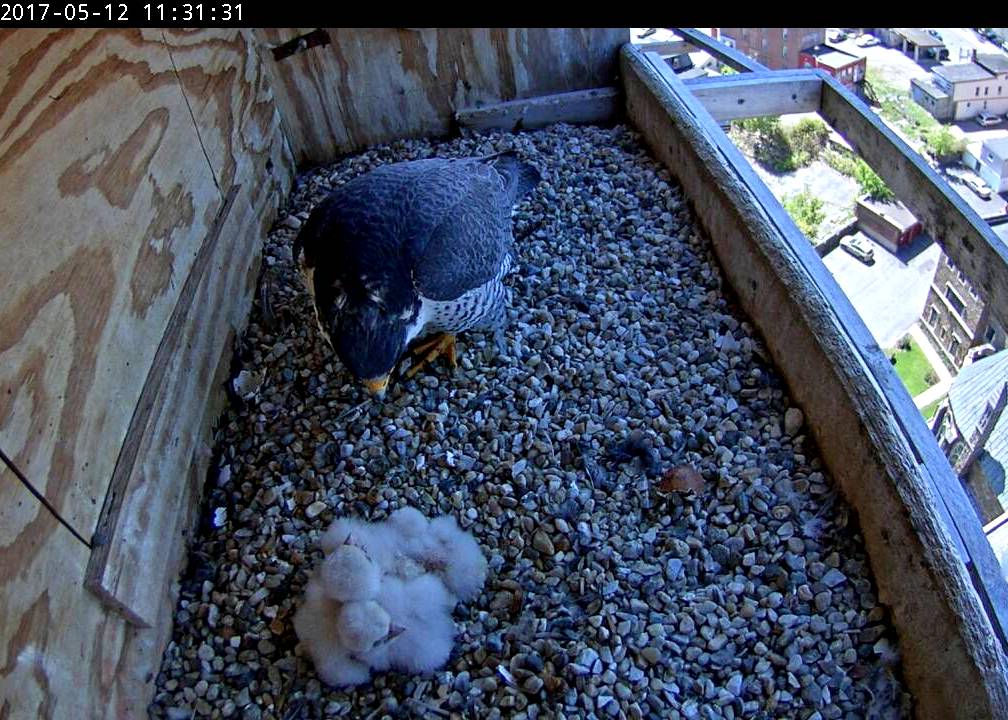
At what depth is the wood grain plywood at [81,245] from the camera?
136 cm

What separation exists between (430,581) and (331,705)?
0.30 m

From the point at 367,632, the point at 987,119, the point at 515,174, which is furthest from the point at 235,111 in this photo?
the point at 987,119

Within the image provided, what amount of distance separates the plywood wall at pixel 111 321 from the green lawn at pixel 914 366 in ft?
7.17

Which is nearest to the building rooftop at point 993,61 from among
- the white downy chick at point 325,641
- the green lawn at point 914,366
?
the green lawn at point 914,366

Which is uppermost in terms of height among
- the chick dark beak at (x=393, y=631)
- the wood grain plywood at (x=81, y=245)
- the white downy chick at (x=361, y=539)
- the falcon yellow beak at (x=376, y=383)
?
the wood grain plywood at (x=81, y=245)

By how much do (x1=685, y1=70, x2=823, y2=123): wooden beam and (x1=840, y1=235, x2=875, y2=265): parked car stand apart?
21.3 inches

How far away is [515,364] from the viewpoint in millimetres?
2201

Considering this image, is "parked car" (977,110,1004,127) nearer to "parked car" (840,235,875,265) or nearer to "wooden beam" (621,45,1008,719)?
"parked car" (840,235,875,265)

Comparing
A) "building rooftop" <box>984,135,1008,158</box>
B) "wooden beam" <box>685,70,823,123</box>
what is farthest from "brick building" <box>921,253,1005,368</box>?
"wooden beam" <box>685,70,823,123</box>

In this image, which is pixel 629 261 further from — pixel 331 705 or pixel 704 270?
pixel 331 705

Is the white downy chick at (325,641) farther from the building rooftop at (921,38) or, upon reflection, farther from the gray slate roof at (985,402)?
the building rooftop at (921,38)

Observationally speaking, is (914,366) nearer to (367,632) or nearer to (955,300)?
(955,300)

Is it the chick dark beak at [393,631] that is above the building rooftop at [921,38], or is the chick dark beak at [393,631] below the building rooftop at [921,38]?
below
